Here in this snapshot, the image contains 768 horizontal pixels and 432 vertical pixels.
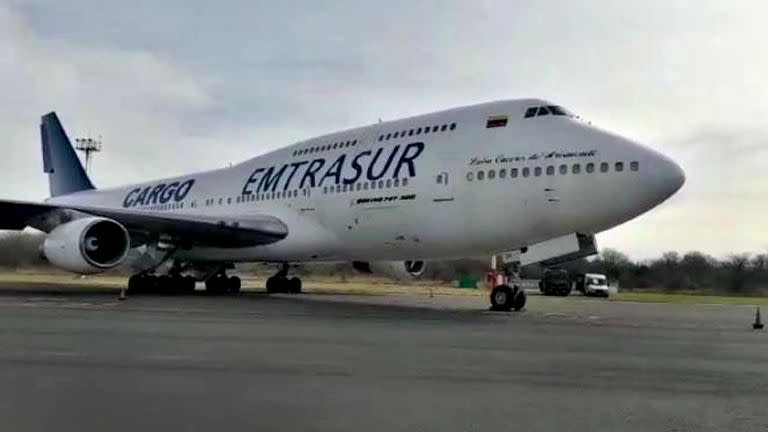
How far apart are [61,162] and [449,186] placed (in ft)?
72.4

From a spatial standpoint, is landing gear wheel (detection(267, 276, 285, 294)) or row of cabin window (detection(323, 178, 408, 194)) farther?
landing gear wheel (detection(267, 276, 285, 294))

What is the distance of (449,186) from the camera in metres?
16.3

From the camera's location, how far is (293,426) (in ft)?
14.2

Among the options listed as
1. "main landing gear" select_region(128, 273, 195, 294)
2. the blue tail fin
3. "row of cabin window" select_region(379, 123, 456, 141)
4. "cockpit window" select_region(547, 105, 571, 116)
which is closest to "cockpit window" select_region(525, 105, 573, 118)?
"cockpit window" select_region(547, 105, 571, 116)

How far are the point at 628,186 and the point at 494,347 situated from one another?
6636 millimetres

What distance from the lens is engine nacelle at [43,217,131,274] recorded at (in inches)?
728

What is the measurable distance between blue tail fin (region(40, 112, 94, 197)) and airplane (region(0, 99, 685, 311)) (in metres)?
8.97

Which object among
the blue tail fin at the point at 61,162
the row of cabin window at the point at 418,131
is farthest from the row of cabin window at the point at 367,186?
the blue tail fin at the point at 61,162

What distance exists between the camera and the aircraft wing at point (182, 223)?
19.9 m

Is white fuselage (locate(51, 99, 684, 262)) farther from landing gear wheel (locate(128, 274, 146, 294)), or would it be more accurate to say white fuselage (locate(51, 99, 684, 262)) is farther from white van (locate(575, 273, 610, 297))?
white van (locate(575, 273, 610, 297))

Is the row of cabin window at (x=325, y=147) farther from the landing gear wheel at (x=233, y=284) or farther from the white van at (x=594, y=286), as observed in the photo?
the white van at (x=594, y=286)

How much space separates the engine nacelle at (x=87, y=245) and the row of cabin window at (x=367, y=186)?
5.05 meters

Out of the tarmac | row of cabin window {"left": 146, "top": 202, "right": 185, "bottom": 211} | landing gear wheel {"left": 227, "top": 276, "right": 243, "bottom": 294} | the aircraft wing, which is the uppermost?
row of cabin window {"left": 146, "top": 202, "right": 185, "bottom": 211}

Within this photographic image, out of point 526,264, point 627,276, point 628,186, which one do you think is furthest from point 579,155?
point 627,276
